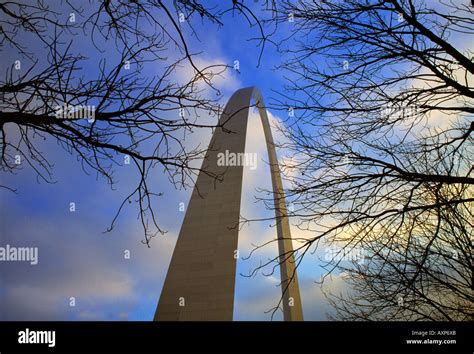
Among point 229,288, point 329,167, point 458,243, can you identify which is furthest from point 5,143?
point 229,288

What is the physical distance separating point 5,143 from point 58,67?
2.78 feet

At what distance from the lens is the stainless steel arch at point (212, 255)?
1420cm

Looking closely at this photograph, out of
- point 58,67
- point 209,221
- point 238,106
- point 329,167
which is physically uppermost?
point 238,106

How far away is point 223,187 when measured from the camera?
54.0 ft

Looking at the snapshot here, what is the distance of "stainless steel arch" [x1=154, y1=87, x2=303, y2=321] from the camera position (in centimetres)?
1420

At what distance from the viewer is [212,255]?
1502 cm
